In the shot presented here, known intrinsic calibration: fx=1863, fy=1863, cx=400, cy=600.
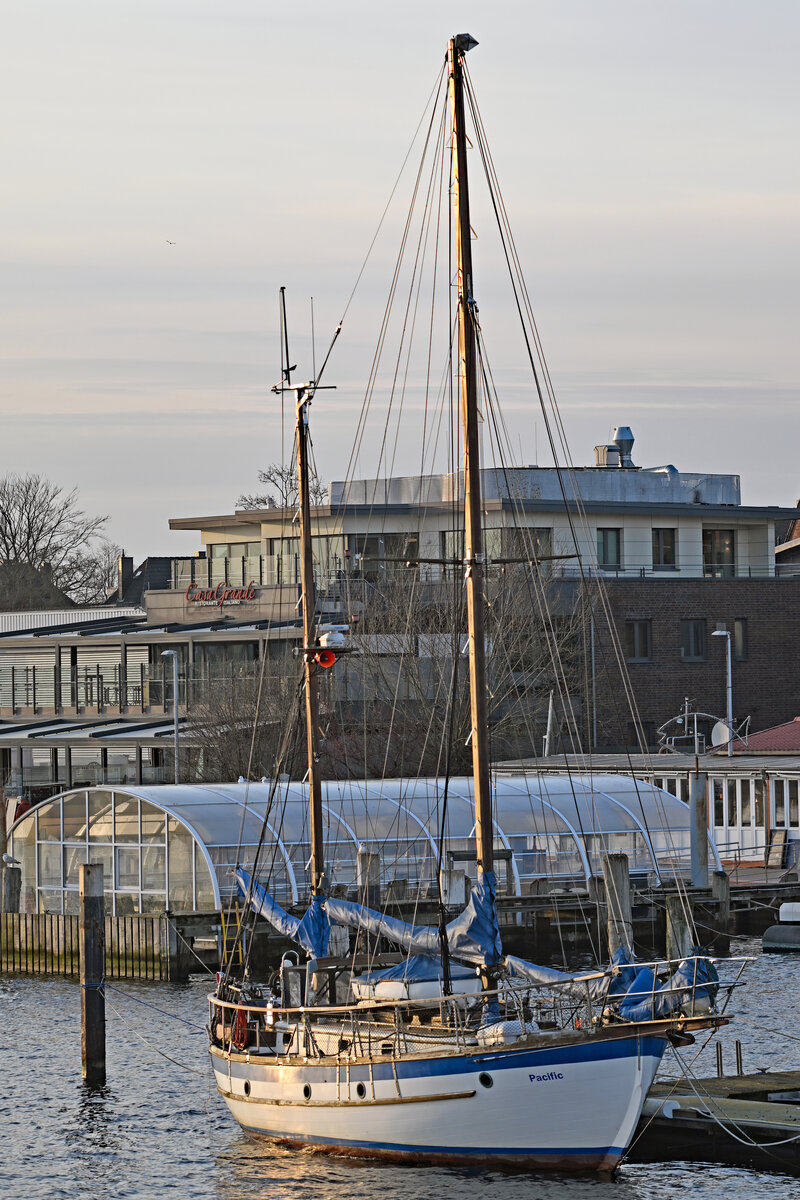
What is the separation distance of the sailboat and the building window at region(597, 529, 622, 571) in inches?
2280

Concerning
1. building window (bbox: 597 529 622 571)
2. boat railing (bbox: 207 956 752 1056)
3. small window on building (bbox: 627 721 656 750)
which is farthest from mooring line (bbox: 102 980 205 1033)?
building window (bbox: 597 529 622 571)

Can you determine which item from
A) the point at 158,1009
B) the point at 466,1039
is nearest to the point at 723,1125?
the point at 466,1039

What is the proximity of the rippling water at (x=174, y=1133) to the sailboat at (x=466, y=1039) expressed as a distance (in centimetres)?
46

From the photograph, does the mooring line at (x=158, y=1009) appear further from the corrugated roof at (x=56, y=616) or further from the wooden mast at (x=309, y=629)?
the corrugated roof at (x=56, y=616)

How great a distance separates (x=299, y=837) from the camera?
4647 cm

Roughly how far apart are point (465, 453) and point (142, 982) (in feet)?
61.4

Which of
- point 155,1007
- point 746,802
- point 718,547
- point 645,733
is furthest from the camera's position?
point 718,547

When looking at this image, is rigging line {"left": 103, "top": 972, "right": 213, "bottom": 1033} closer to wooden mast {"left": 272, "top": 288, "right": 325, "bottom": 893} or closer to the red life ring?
wooden mast {"left": 272, "top": 288, "right": 325, "bottom": 893}

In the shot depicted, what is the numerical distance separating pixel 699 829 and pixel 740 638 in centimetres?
3881

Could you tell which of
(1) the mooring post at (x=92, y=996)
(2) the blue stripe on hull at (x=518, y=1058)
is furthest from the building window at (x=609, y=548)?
(2) the blue stripe on hull at (x=518, y=1058)

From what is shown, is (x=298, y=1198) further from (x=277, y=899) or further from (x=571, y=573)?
(x=571, y=573)

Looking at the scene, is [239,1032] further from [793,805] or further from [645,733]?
[645,733]

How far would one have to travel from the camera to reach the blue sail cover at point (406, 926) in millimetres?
27484

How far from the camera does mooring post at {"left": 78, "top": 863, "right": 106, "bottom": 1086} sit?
32125 millimetres
